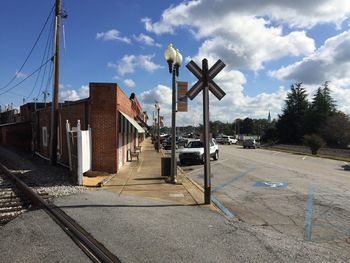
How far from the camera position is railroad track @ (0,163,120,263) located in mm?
6363

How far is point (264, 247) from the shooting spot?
6828 millimetres

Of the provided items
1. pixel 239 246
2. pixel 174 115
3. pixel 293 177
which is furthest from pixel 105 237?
pixel 293 177

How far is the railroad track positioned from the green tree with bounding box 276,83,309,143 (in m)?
88.4

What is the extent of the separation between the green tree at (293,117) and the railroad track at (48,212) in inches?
3479

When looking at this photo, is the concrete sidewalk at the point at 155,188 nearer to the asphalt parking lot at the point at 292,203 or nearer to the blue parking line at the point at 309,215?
the asphalt parking lot at the point at 292,203

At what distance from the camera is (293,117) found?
4028 inches

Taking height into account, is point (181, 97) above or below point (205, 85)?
above

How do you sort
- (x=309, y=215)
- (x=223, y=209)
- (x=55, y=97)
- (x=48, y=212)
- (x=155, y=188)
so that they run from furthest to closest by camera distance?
(x=55, y=97) → (x=155, y=188) → (x=223, y=209) → (x=309, y=215) → (x=48, y=212)

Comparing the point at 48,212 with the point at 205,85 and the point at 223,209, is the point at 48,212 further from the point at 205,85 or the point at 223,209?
the point at 205,85

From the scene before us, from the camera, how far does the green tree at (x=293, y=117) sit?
98812 millimetres

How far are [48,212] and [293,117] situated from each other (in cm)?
9829

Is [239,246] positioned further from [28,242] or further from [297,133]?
[297,133]

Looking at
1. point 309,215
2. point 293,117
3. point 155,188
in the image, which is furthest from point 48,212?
point 293,117

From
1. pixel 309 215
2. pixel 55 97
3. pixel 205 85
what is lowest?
pixel 309 215
